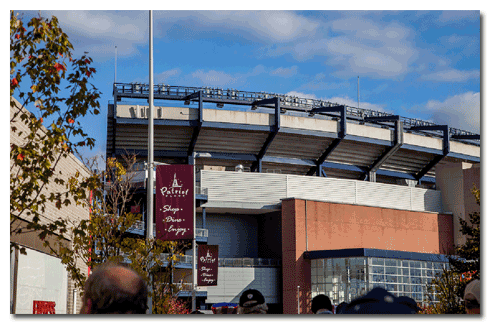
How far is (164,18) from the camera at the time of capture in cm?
1213

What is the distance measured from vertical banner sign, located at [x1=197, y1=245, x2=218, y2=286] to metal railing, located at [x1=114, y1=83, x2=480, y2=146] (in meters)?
14.6

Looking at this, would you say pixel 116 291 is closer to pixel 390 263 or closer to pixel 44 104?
pixel 44 104

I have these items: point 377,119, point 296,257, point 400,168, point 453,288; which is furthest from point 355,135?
point 453,288

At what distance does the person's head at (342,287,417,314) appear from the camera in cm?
443

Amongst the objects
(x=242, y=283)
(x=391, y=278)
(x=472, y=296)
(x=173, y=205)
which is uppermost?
(x=173, y=205)

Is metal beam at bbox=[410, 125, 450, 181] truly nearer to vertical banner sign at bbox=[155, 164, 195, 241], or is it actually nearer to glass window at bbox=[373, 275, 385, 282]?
glass window at bbox=[373, 275, 385, 282]

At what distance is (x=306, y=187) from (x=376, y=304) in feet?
Result: 175

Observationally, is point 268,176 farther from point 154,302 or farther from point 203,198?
point 154,302

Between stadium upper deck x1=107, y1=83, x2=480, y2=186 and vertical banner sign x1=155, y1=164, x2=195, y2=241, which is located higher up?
stadium upper deck x1=107, y1=83, x2=480, y2=186

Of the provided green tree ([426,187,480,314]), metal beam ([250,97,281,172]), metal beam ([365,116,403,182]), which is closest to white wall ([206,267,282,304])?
metal beam ([250,97,281,172])

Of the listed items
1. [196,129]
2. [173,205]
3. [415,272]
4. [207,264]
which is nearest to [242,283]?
[196,129]

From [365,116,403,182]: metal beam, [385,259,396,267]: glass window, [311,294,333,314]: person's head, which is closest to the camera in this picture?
[311,294,333,314]: person's head

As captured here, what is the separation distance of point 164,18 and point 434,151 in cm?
5363

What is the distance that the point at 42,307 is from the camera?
12828mm
